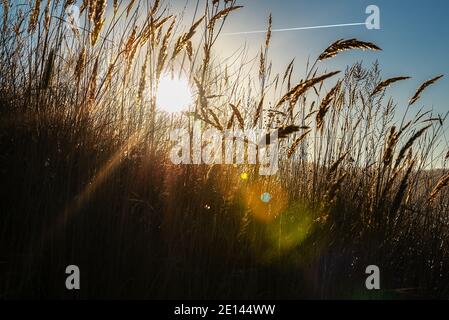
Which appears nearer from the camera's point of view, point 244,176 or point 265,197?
point 265,197

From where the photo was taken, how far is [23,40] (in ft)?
9.84

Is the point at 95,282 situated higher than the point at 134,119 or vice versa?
the point at 134,119

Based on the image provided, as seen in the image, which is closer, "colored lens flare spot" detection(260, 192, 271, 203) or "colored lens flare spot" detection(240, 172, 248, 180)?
"colored lens flare spot" detection(260, 192, 271, 203)

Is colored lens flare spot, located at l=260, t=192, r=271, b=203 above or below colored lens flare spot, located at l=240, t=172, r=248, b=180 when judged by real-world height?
below

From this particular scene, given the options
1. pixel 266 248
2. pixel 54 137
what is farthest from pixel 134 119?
pixel 266 248

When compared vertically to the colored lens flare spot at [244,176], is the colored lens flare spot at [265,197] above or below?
below

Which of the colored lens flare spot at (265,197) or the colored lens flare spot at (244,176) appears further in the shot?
the colored lens flare spot at (244,176)

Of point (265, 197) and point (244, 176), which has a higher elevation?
point (244, 176)

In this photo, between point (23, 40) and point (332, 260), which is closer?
point (332, 260)
